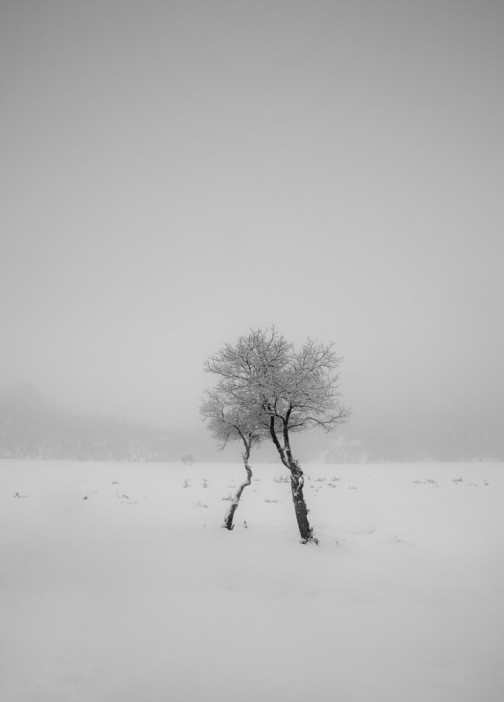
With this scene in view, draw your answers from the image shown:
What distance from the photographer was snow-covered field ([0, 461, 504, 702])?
5.75 meters

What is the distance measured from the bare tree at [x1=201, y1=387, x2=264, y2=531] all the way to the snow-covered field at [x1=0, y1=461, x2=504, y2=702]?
68.9 inches

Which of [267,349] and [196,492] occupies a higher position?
[267,349]

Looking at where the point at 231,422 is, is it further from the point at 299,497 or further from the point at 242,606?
the point at 242,606

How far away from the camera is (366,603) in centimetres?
895

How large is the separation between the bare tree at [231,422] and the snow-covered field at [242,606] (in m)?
1.75

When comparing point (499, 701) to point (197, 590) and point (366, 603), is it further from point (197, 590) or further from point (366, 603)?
point (197, 590)

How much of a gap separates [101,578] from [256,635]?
205 inches

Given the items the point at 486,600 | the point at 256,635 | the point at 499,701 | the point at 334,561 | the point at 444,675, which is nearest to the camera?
the point at 499,701

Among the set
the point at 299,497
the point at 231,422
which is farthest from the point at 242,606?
the point at 231,422

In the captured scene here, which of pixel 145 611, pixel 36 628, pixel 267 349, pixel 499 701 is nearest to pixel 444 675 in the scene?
pixel 499 701

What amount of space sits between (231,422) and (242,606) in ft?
25.2

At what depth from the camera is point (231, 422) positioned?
15.3m

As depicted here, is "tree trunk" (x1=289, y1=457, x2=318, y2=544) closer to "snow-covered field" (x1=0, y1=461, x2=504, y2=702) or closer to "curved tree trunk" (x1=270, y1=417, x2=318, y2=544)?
"curved tree trunk" (x1=270, y1=417, x2=318, y2=544)

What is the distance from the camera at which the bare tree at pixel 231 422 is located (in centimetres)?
1459
